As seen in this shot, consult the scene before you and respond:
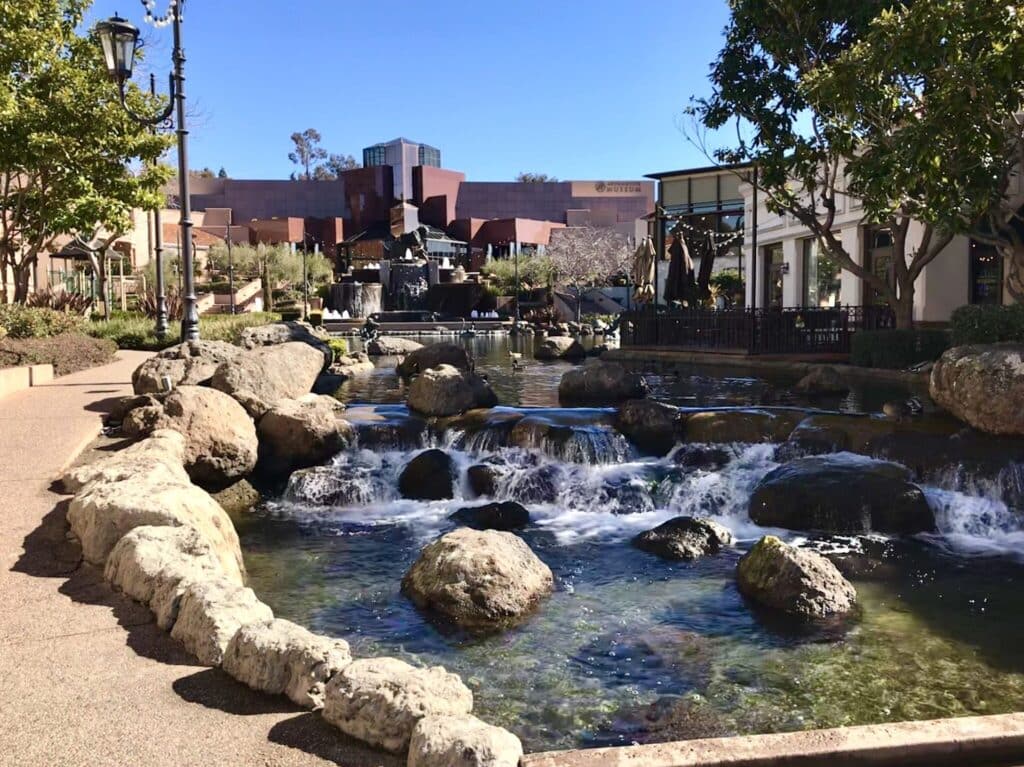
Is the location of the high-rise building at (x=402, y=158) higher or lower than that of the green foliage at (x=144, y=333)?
higher

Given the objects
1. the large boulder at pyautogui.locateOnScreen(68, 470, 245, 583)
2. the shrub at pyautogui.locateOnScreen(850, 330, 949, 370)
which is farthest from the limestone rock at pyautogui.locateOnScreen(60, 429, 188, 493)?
the shrub at pyautogui.locateOnScreen(850, 330, 949, 370)

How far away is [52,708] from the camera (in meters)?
3.65

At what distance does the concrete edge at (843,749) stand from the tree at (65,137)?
17337 mm

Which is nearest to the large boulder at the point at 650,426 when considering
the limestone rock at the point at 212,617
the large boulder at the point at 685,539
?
the large boulder at the point at 685,539

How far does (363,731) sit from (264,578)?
421cm

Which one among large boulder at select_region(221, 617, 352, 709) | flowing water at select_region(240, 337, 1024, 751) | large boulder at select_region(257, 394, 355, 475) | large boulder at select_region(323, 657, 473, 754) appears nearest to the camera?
large boulder at select_region(323, 657, 473, 754)

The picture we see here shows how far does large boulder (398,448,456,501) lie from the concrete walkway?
201 inches

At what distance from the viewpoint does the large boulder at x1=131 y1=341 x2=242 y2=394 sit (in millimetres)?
11052

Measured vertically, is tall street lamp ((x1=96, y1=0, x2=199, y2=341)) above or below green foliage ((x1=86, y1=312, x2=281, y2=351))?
above

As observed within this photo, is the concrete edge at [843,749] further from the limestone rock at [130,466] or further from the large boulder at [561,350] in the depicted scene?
the large boulder at [561,350]

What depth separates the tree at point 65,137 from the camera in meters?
17.4

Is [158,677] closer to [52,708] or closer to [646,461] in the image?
[52,708]

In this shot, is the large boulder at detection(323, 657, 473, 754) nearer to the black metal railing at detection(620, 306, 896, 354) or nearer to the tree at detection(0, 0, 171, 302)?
the tree at detection(0, 0, 171, 302)

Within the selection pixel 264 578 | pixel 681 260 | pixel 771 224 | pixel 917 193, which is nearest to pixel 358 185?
pixel 771 224
